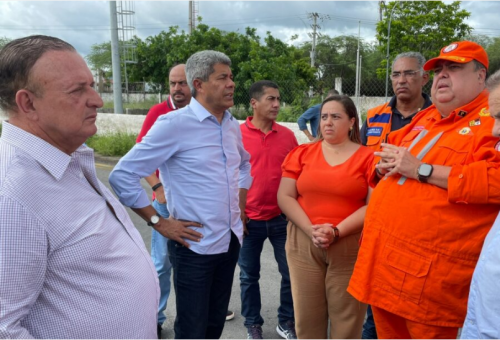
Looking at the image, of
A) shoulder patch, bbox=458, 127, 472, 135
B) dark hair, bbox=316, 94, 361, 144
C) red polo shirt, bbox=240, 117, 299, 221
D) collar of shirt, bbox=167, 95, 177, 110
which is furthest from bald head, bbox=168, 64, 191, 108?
shoulder patch, bbox=458, 127, 472, 135

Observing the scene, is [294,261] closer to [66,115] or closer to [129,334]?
[129,334]

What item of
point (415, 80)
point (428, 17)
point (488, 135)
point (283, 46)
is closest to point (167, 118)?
point (488, 135)

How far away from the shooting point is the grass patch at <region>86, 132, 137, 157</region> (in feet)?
35.7

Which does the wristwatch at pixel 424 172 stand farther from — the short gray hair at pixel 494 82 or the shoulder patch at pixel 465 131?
the short gray hair at pixel 494 82

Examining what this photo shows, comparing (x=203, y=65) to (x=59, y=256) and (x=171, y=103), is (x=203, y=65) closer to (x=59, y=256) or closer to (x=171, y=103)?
(x=171, y=103)

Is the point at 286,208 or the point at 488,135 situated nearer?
the point at 488,135

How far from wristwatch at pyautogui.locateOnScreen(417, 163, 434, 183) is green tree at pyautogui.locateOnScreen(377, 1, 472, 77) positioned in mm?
21679

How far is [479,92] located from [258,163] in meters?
1.79

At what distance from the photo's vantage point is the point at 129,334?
1355 mm

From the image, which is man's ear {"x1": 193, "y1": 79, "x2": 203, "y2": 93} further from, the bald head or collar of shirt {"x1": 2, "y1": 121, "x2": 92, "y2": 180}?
collar of shirt {"x1": 2, "y1": 121, "x2": 92, "y2": 180}

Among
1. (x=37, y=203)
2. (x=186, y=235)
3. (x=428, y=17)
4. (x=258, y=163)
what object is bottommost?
(x=186, y=235)

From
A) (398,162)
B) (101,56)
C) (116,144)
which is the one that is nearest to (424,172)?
(398,162)

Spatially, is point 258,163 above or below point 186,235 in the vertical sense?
above

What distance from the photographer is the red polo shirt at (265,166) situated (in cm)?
333
